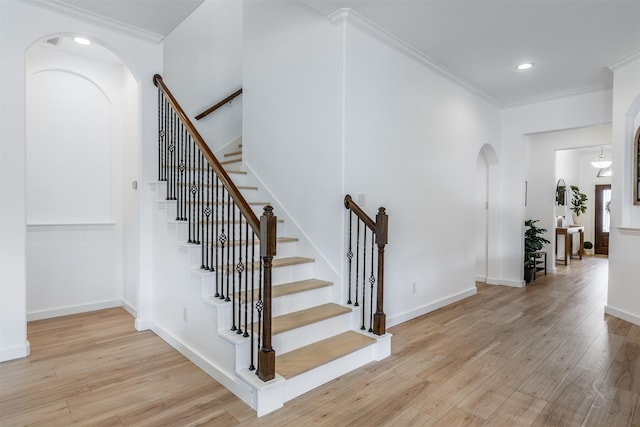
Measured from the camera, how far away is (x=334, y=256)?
3248 mm

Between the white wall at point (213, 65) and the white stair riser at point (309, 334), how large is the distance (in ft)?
10.9

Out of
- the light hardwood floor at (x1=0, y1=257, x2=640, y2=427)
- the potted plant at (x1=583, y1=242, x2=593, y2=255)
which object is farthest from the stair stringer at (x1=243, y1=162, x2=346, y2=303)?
the potted plant at (x1=583, y1=242, x2=593, y2=255)

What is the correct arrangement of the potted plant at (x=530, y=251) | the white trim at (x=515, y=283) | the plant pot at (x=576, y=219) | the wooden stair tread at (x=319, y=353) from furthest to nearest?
1. the plant pot at (x=576, y=219)
2. the potted plant at (x=530, y=251)
3. the white trim at (x=515, y=283)
4. the wooden stair tread at (x=319, y=353)

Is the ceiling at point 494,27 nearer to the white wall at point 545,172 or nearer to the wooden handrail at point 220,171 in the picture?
the wooden handrail at point 220,171

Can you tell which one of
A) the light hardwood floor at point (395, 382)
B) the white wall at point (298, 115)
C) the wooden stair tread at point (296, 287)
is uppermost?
the white wall at point (298, 115)

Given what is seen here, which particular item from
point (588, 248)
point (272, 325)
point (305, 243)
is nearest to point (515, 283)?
point (305, 243)

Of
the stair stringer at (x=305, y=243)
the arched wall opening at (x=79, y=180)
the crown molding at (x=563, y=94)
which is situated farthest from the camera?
the crown molding at (x=563, y=94)

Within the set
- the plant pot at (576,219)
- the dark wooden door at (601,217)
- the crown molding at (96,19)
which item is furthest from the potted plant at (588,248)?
the crown molding at (96,19)

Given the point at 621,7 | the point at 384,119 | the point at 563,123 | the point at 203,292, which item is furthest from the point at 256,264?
the point at 563,123

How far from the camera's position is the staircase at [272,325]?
2.35 meters

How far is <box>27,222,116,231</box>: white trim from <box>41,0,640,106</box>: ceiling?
222cm

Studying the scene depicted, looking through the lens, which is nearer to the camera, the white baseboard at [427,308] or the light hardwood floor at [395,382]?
the light hardwood floor at [395,382]

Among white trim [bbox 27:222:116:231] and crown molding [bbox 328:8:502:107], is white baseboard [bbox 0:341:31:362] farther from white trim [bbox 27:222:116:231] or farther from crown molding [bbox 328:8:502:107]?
crown molding [bbox 328:8:502:107]

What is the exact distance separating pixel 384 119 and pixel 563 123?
11.0 ft
